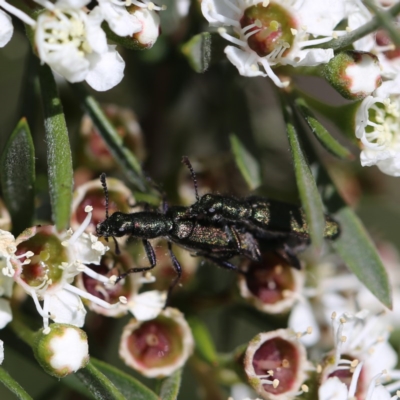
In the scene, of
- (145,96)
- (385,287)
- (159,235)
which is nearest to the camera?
(385,287)

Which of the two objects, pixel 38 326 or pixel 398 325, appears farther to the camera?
pixel 398 325

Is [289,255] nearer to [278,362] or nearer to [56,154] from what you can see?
[278,362]

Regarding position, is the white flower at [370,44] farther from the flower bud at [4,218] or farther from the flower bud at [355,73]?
the flower bud at [4,218]

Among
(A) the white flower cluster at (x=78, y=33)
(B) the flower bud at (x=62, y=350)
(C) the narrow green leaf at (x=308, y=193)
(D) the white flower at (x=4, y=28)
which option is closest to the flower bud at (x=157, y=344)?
(B) the flower bud at (x=62, y=350)

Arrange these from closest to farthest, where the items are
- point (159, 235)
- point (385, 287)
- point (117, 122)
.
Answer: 1. point (385, 287)
2. point (159, 235)
3. point (117, 122)

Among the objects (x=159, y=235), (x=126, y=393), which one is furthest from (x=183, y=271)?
(x=126, y=393)

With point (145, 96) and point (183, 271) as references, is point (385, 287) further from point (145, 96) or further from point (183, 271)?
point (145, 96)
